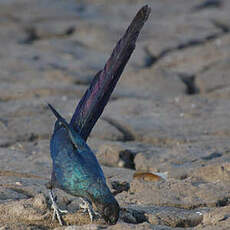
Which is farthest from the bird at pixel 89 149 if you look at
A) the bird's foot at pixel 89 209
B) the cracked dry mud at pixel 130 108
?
the cracked dry mud at pixel 130 108

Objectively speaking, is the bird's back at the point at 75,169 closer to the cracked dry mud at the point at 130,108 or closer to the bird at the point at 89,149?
the bird at the point at 89,149

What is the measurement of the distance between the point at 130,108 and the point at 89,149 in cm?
213

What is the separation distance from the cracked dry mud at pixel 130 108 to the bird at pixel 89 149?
0.14 m

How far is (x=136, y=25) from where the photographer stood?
2.23 meters

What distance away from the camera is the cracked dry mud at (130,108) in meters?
2.62

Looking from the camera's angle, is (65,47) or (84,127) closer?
(84,127)

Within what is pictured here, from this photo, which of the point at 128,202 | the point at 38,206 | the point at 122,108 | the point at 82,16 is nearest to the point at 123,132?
the point at 122,108

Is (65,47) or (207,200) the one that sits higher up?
(207,200)

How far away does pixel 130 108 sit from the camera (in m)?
4.43

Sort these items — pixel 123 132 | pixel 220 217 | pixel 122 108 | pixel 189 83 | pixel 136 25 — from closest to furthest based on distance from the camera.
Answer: pixel 136 25 → pixel 220 217 → pixel 123 132 → pixel 122 108 → pixel 189 83

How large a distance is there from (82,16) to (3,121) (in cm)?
375

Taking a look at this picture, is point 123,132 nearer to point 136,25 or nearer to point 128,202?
point 128,202

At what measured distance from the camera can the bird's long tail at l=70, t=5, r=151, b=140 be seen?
2.23m

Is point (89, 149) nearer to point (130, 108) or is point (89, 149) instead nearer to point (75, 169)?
point (75, 169)
